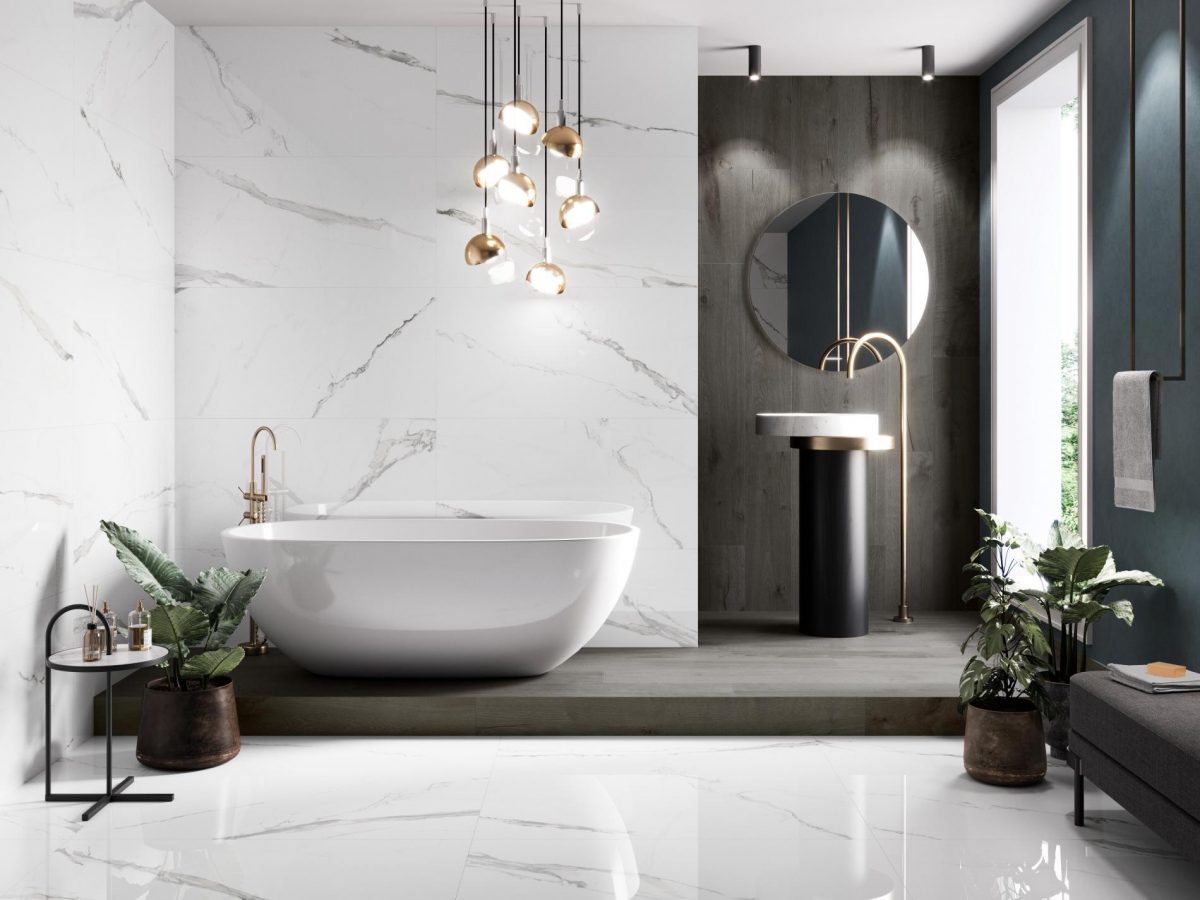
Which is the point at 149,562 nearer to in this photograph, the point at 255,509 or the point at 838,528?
the point at 255,509

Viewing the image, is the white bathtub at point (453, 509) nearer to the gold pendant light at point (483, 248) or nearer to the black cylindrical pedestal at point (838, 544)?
the black cylindrical pedestal at point (838, 544)

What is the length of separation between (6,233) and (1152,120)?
3653 mm

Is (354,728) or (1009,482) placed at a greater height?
(1009,482)

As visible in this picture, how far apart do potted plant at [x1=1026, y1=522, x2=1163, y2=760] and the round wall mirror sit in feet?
6.44

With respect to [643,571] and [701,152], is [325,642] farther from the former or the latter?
[701,152]

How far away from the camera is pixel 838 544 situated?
4789mm

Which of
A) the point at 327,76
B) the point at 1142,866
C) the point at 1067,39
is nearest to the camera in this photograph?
the point at 1142,866

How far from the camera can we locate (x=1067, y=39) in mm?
4348

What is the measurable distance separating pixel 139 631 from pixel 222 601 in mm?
369

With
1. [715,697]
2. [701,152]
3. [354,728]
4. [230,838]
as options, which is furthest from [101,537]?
[701,152]

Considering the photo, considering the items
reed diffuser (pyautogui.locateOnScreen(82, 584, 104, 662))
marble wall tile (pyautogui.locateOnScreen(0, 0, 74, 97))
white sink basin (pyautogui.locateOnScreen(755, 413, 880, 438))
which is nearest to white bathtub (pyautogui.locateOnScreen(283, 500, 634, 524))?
white sink basin (pyautogui.locateOnScreen(755, 413, 880, 438))

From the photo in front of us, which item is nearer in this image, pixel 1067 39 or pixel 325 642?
pixel 325 642

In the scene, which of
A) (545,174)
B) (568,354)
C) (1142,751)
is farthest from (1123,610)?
(545,174)

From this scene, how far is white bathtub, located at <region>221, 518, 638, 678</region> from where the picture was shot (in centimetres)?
379
